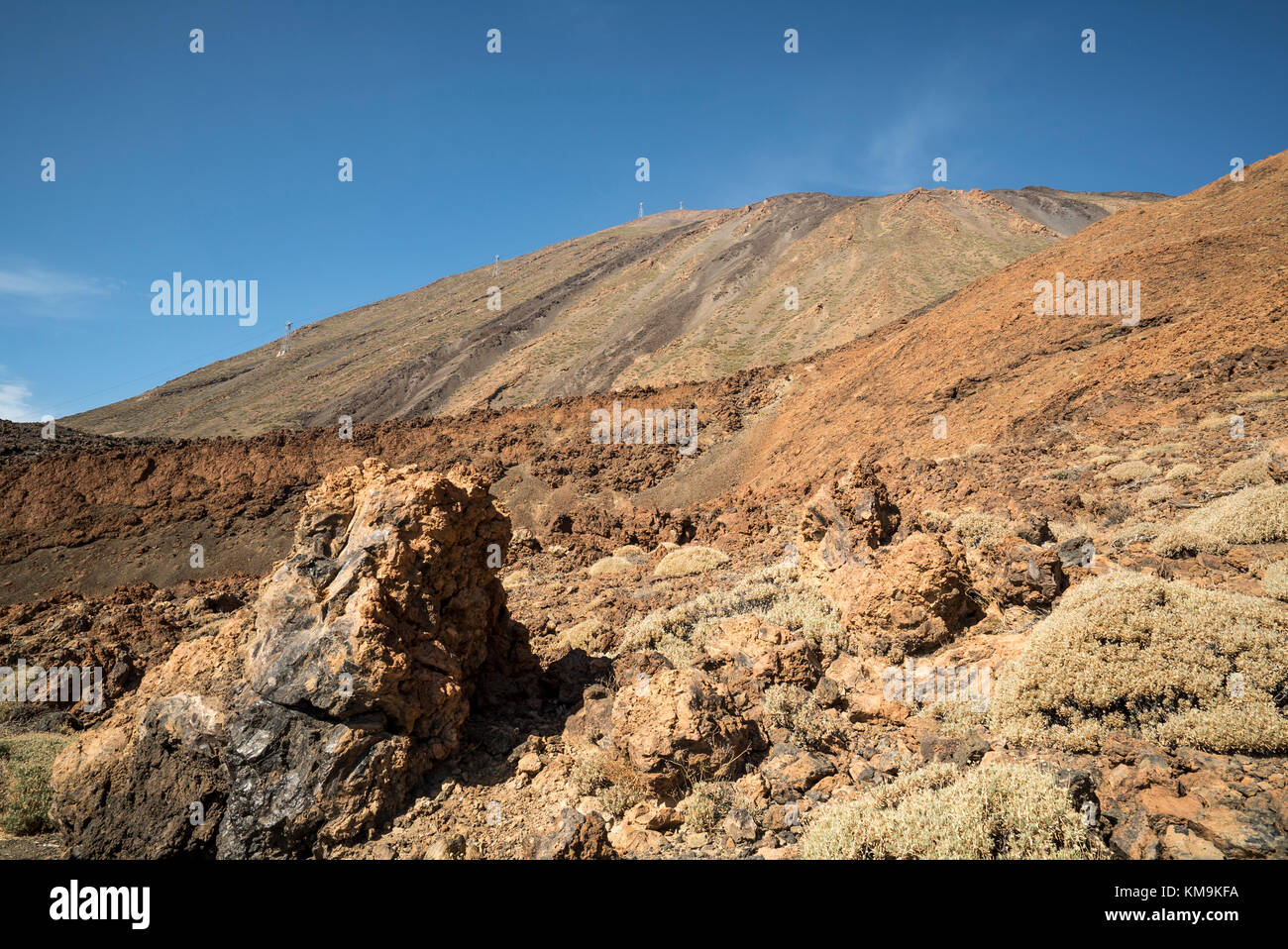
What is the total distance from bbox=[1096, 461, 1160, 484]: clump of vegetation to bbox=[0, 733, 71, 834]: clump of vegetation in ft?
47.0

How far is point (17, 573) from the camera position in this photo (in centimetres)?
1945

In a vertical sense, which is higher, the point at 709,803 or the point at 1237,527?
the point at 1237,527

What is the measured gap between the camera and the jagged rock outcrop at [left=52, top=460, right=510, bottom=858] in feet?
15.6

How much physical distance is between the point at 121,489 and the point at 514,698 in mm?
23800

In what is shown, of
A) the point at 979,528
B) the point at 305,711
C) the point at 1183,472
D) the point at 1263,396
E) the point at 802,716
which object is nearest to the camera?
the point at 305,711

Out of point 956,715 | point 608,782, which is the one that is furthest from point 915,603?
point 608,782

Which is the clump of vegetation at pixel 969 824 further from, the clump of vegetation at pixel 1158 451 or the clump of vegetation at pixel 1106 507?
the clump of vegetation at pixel 1158 451

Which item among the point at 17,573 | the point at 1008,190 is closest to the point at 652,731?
the point at 17,573

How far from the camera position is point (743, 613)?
333 inches

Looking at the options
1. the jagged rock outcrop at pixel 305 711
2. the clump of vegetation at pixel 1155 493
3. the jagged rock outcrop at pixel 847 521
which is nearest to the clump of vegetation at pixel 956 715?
the jagged rock outcrop at pixel 847 521

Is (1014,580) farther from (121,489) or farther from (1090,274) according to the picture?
(121,489)

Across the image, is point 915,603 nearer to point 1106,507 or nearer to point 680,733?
point 680,733

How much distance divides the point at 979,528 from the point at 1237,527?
9.07 ft
